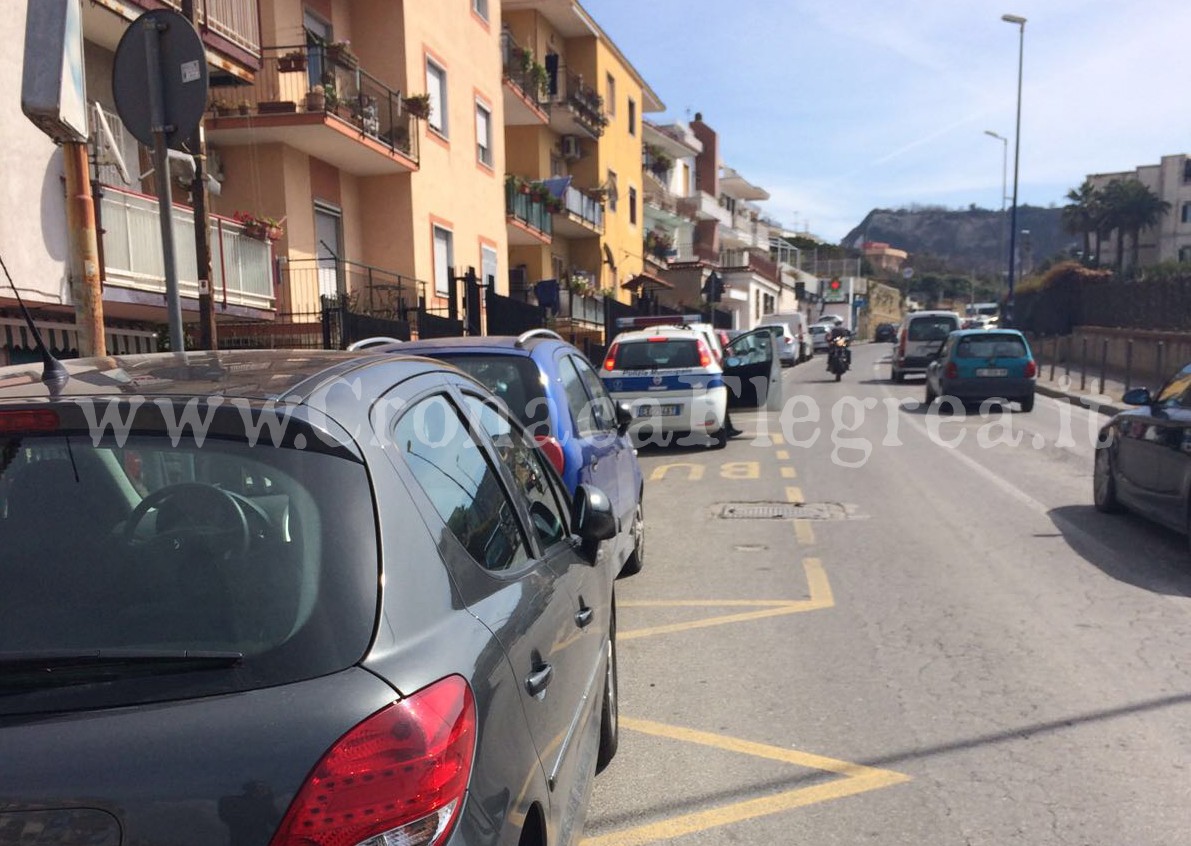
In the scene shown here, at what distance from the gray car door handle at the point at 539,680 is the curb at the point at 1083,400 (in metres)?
17.1

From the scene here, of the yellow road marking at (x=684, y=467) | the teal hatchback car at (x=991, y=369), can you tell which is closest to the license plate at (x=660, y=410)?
the yellow road marking at (x=684, y=467)

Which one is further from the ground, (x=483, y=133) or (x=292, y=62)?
(x=483, y=133)

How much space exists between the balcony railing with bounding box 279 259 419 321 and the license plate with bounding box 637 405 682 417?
15.7 ft

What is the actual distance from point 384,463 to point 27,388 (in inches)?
34.4

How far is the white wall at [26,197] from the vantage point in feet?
29.8

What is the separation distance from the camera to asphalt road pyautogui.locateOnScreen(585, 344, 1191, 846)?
3598 millimetres

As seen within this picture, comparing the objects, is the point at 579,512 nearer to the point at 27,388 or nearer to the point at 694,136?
the point at 27,388

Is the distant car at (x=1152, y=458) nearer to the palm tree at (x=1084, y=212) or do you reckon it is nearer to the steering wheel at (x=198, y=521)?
the steering wheel at (x=198, y=521)

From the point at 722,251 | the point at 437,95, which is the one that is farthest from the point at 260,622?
the point at 722,251

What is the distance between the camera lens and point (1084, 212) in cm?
7331

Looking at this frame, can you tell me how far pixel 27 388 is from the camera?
222 centimetres

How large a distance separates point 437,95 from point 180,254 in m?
10.3

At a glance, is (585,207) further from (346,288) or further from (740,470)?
(740,470)

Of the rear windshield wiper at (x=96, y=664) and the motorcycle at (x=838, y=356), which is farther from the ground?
the rear windshield wiper at (x=96, y=664)
